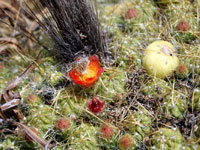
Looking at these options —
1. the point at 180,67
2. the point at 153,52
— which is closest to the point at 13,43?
the point at 153,52

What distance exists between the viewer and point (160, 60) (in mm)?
2088

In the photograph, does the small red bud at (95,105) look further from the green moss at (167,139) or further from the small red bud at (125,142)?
the green moss at (167,139)

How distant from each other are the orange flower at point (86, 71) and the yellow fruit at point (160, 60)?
44 cm

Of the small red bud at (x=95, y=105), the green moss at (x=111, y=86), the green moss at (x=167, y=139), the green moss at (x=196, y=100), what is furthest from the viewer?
the green moss at (x=111, y=86)

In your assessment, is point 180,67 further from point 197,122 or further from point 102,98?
point 102,98

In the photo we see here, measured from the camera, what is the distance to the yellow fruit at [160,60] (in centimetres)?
209

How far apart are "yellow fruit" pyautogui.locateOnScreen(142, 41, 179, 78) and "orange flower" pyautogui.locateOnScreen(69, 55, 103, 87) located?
44 centimetres

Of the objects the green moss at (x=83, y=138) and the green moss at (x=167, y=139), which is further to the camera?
the green moss at (x=83, y=138)

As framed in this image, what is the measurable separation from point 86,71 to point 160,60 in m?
0.64

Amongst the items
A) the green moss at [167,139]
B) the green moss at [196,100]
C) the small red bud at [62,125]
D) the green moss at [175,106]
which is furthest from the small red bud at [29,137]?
the green moss at [196,100]

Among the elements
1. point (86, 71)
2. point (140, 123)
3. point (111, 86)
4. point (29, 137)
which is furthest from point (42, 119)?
point (140, 123)

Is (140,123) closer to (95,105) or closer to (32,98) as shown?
(95,105)

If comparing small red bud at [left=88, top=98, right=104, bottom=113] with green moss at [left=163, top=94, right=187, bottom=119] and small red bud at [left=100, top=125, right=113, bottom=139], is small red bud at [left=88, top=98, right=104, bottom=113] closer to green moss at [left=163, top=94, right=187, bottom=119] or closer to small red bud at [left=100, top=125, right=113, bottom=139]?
small red bud at [left=100, top=125, right=113, bottom=139]

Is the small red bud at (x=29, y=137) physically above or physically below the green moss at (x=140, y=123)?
above
